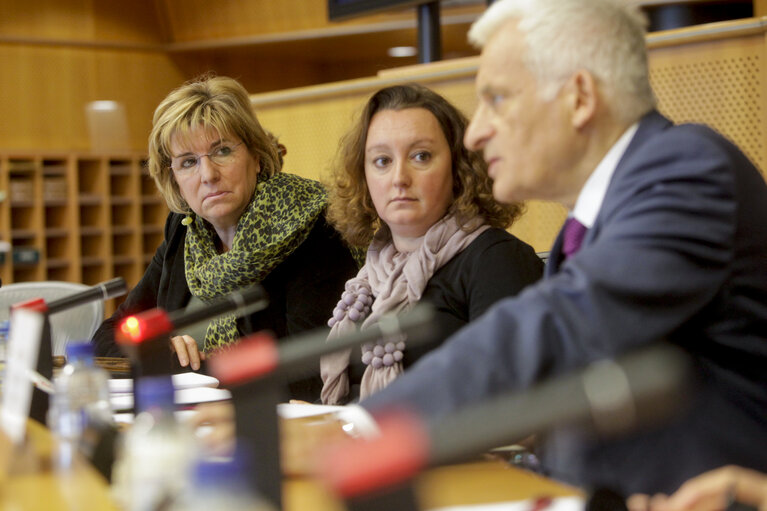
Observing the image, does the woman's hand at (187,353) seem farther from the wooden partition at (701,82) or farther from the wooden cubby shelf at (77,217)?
the wooden cubby shelf at (77,217)

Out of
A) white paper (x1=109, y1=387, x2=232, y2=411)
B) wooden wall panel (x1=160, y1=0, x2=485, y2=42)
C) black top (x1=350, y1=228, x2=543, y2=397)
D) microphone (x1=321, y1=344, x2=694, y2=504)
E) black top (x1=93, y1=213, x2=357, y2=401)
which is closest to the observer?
microphone (x1=321, y1=344, x2=694, y2=504)

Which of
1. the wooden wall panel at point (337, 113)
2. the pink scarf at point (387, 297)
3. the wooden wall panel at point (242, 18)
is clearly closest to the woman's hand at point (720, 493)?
the pink scarf at point (387, 297)

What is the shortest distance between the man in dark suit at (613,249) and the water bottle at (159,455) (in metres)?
0.30

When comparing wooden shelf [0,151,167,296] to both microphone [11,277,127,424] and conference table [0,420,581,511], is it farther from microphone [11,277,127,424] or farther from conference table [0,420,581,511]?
conference table [0,420,581,511]

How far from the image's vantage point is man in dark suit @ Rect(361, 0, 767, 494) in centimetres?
117

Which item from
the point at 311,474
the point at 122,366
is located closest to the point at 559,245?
the point at 311,474

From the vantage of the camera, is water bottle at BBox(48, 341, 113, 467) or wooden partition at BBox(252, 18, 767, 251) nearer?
water bottle at BBox(48, 341, 113, 467)

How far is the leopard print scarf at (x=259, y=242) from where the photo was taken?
9.45 feet

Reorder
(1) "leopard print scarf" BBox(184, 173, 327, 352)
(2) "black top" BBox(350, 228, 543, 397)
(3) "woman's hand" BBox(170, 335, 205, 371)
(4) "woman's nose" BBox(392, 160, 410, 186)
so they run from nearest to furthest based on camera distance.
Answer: (2) "black top" BBox(350, 228, 543, 397) → (4) "woman's nose" BBox(392, 160, 410, 186) → (3) "woman's hand" BBox(170, 335, 205, 371) → (1) "leopard print scarf" BBox(184, 173, 327, 352)

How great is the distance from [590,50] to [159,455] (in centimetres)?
91

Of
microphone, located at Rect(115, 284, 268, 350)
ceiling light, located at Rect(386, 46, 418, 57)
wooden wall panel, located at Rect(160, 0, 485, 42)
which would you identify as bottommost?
microphone, located at Rect(115, 284, 268, 350)

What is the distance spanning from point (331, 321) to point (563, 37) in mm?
1213

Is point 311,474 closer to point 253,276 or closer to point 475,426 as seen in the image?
point 475,426

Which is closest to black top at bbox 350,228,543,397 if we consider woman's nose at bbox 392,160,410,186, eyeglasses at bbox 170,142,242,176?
woman's nose at bbox 392,160,410,186
